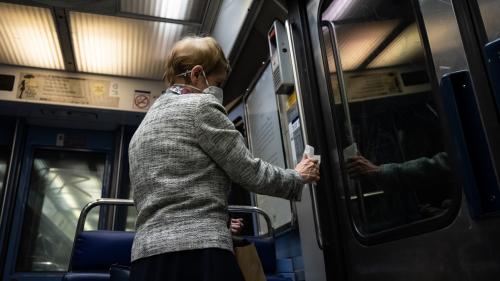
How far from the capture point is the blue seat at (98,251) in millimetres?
2160

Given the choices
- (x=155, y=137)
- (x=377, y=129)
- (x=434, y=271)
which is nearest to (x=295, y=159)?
(x=377, y=129)

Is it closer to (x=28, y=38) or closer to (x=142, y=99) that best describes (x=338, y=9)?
(x=142, y=99)

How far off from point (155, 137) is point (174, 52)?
1.07ft

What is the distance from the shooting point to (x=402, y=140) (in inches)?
59.5

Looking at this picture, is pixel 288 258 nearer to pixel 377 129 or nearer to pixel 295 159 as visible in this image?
pixel 295 159

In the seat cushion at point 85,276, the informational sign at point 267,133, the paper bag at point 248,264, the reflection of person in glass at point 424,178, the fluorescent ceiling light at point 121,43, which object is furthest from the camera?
the fluorescent ceiling light at point 121,43

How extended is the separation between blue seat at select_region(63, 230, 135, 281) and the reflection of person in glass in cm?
132

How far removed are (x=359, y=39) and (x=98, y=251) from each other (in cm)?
163

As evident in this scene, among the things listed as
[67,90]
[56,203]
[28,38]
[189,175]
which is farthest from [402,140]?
[56,203]

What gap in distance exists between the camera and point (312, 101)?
6.86ft

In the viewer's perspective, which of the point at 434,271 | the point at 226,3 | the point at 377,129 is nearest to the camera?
the point at 434,271

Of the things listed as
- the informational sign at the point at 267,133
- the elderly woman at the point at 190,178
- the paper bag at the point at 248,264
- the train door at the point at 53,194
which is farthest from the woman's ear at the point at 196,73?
the train door at the point at 53,194

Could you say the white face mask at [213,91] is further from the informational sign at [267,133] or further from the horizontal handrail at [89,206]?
the informational sign at [267,133]

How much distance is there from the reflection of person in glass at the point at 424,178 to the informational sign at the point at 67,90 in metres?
Answer: 2.96
